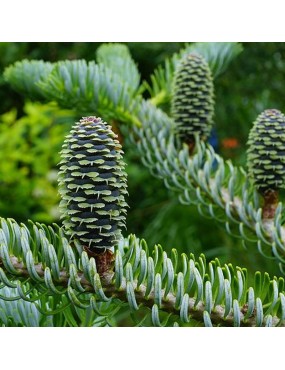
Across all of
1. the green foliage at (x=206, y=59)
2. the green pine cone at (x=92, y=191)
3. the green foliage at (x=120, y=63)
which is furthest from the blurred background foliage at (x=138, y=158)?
the green pine cone at (x=92, y=191)

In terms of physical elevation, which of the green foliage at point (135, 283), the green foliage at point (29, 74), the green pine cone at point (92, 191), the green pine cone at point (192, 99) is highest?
the green foliage at point (29, 74)

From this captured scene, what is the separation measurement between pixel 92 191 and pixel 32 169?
1.41m

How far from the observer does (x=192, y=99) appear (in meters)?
0.84

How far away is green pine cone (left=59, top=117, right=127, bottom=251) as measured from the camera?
18.8 inches

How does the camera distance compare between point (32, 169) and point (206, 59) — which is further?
point (32, 169)

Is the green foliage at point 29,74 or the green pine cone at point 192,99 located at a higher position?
the green foliage at point 29,74

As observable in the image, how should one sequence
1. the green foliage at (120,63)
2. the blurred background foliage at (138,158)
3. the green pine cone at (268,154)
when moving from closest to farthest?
1. the green pine cone at (268,154)
2. the green foliage at (120,63)
3. the blurred background foliage at (138,158)

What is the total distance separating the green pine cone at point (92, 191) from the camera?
0.48 meters

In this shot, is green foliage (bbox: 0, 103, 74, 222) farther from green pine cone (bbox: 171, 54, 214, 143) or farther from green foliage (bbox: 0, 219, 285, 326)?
green foliage (bbox: 0, 219, 285, 326)

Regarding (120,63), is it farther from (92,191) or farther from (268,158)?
(92,191)

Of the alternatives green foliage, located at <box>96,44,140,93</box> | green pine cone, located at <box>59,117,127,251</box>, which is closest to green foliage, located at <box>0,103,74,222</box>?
green foliage, located at <box>96,44,140,93</box>

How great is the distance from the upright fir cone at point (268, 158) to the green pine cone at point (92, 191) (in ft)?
0.90

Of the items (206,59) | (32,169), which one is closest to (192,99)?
(206,59)

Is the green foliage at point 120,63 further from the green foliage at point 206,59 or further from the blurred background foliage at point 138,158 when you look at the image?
the blurred background foliage at point 138,158
